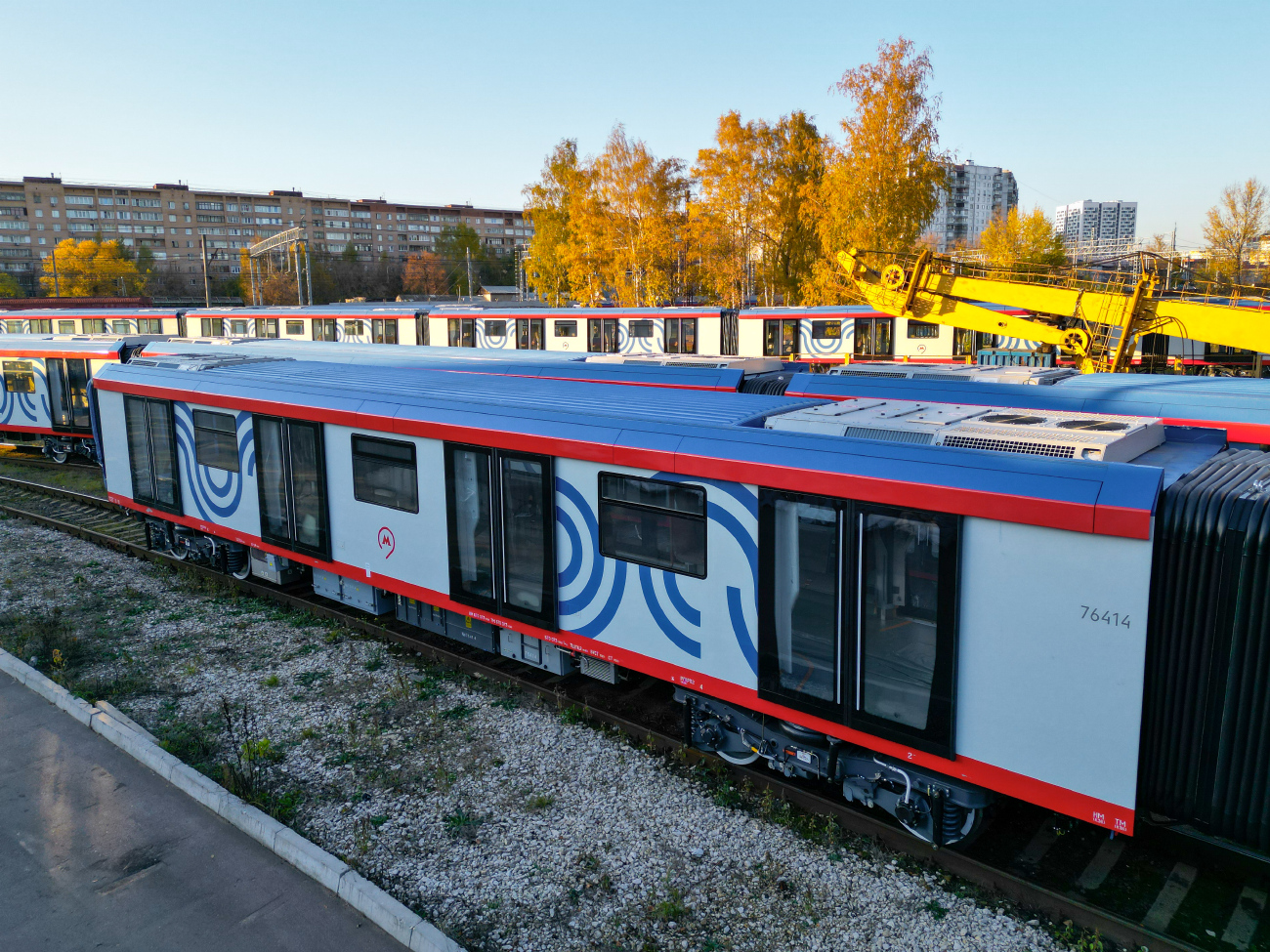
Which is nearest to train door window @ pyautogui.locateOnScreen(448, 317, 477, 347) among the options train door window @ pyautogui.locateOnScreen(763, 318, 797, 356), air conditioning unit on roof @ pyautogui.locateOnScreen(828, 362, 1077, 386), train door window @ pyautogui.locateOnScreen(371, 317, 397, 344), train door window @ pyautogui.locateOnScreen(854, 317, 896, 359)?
train door window @ pyautogui.locateOnScreen(371, 317, 397, 344)

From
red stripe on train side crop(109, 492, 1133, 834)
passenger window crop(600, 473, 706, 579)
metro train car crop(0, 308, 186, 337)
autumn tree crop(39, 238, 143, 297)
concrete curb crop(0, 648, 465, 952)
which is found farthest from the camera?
autumn tree crop(39, 238, 143, 297)

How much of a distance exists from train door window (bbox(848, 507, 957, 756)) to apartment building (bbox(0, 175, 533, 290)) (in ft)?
371

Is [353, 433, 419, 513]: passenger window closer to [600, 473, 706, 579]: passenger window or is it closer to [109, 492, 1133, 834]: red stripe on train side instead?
[109, 492, 1133, 834]: red stripe on train side

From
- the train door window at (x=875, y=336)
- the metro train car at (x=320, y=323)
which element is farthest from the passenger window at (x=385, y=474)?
the metro train car at (x=320, y=323)

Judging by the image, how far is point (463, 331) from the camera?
126 ft

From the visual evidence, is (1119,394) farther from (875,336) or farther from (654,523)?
(875,336)

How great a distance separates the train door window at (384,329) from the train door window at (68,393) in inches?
733

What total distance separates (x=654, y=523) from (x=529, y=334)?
29765 mm

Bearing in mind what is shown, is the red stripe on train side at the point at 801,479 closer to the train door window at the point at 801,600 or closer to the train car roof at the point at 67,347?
the train door window at the point at 801,600

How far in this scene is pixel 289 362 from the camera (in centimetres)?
1470

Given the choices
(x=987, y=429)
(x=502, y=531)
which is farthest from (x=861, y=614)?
(x=502, y=531)

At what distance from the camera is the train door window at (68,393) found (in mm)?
22703

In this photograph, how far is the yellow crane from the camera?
15.3 m

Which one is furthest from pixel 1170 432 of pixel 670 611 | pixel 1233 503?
pixel 670 611
